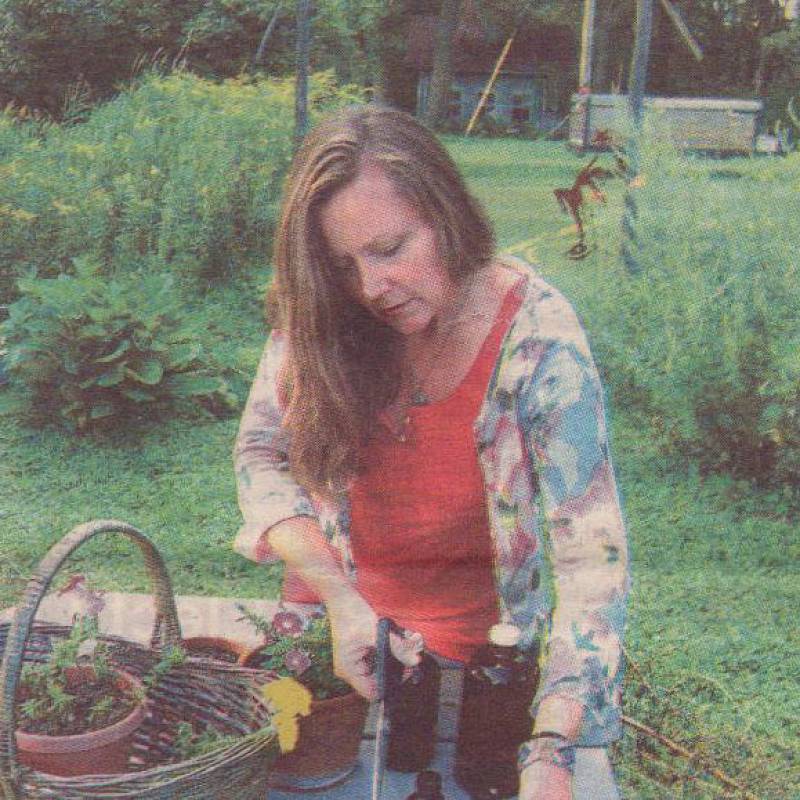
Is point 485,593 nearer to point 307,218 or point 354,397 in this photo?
point 354,397

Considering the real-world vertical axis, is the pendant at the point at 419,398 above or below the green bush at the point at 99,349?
above

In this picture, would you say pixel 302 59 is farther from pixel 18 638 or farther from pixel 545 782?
pixel 545 782

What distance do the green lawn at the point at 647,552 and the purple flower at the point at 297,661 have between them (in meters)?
1.17

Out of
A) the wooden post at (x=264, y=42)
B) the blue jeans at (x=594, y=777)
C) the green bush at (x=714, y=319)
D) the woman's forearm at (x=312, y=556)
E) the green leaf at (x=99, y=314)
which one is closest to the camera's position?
the woman's forearm at (x=312, y=556)

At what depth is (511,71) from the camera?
1759 cm

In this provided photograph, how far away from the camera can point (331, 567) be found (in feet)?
5.69

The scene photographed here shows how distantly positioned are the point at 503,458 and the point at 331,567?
312mm

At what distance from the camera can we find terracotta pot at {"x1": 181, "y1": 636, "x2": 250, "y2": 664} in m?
1.98

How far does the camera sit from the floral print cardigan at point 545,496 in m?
1.46

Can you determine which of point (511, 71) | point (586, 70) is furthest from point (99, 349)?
point (511, 71)

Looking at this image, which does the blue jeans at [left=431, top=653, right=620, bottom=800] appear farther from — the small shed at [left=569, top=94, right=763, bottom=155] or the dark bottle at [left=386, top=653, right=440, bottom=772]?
the small shed at [left=569, top=94, right=763, bottom=155]

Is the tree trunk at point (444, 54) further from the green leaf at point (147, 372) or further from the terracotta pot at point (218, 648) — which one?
the terracotta pot at point (218, 648)

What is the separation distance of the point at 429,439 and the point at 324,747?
19.8 inches

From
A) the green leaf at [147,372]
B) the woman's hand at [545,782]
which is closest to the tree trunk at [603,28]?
the green leaf at [147,372]
